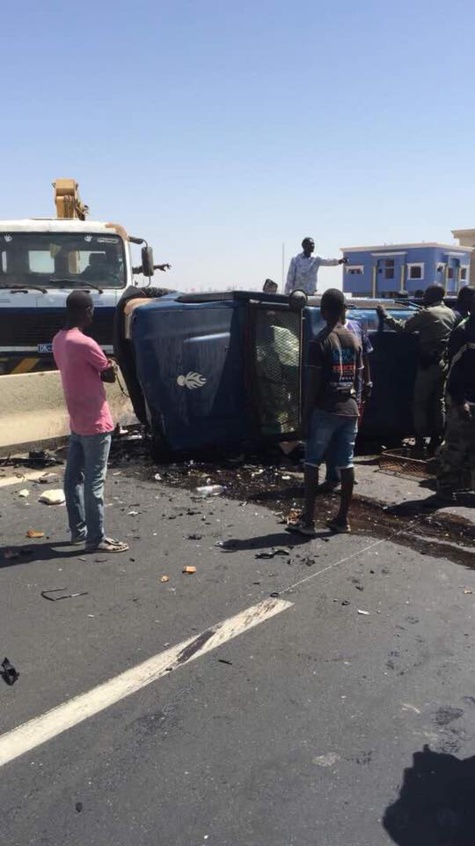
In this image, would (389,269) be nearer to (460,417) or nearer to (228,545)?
(460,417)

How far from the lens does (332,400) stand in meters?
5.12

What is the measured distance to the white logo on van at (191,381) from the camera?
6821mm

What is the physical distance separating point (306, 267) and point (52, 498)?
577 cm

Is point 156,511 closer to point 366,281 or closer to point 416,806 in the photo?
point 416,806

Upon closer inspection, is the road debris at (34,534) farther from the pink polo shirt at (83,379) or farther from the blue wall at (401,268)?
the blue wall at (401,268)

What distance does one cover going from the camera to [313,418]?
521 centimetres

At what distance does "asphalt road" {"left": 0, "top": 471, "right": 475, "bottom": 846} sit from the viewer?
2.39 meters

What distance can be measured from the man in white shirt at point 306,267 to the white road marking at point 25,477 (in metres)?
4.76

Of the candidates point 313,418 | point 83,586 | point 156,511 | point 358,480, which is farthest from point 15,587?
point 358,480

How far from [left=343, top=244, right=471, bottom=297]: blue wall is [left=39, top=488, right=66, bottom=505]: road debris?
3371cm

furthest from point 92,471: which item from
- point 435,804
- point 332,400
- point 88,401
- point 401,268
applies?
point 401,268

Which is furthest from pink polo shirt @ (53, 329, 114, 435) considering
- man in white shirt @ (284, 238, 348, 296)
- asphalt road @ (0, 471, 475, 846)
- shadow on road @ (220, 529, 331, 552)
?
man in white shirt @ (284, 238, 348, 296)

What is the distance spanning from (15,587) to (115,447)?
12.5 feet

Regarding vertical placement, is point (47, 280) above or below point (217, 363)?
above
